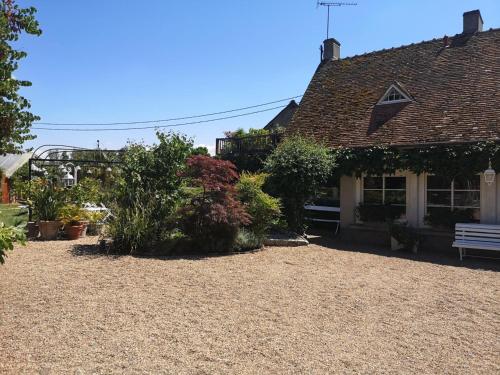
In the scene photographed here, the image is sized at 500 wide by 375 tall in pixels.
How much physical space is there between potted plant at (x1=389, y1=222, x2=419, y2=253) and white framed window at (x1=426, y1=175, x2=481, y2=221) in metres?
1.19

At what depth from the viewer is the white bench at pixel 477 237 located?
9.59 m

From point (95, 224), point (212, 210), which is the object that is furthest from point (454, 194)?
point (95, 224)

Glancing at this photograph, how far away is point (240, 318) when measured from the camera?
200 inches

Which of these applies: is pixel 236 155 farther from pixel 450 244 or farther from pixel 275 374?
pixel 275 374

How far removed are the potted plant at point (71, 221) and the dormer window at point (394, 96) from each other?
9.99 m

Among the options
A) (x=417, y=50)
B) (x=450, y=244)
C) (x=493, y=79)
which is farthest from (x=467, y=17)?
(x=450, y=244)

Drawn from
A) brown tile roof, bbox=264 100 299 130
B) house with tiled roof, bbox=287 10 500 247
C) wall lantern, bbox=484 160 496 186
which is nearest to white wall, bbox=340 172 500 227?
house with tiled roof, bbox=287 10 500 247

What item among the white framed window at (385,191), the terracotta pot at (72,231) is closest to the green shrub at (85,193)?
the terracotta pot at (72,231)

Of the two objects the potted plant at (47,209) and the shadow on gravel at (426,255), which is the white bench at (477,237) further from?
the potted plant at (47,209)

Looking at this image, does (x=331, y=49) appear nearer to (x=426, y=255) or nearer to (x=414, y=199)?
(x=414, y=199)

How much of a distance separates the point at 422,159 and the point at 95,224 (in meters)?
9.14

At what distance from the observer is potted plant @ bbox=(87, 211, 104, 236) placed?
1207 cm

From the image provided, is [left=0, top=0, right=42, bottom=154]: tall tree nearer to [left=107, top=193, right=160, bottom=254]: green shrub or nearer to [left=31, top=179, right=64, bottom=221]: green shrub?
[left=107, top=193, right=160, bottom=254]: green shrub

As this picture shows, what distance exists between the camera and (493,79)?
40.9 ft
